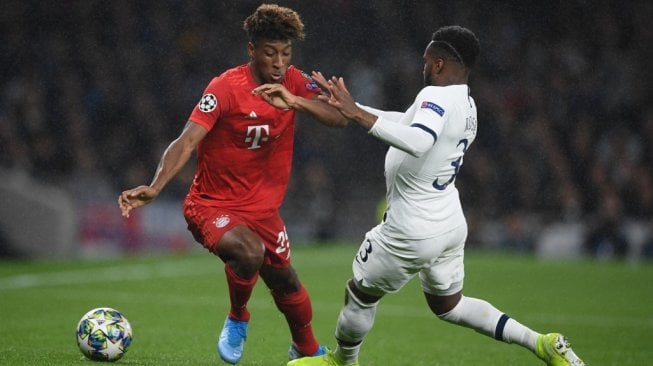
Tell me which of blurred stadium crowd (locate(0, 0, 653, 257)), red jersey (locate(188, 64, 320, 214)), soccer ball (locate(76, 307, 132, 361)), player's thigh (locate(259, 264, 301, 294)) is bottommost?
blurred stadium crowd (locate(0, 0, 653, 257))

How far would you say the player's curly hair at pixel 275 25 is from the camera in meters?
6.72

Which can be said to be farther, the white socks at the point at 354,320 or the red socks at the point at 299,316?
the red socks at the point at 299,316

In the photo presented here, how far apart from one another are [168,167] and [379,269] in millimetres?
1451

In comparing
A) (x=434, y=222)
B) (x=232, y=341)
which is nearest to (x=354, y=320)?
(x=434, y=222)

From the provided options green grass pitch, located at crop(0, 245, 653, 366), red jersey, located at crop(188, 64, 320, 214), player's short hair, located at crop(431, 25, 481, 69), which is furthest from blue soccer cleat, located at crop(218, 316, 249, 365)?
player's short hair, located at crop(431, 25, 481, 69)

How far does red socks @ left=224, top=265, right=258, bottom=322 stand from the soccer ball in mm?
745

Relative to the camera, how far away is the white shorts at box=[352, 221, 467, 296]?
6.20 m

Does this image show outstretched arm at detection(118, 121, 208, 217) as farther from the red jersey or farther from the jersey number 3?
the jersey number 3

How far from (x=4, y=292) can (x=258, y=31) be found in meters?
6.86

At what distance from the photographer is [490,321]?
647cm

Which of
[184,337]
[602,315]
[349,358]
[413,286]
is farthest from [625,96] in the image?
[349,358]

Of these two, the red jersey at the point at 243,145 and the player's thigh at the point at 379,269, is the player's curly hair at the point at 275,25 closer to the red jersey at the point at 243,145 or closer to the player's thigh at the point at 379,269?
the red jersey at the point at 243,145

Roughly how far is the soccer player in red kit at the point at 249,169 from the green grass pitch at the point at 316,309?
0.55 metres

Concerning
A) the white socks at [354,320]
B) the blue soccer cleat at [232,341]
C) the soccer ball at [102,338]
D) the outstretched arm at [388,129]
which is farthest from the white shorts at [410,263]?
the soccer ball at [102,338]
